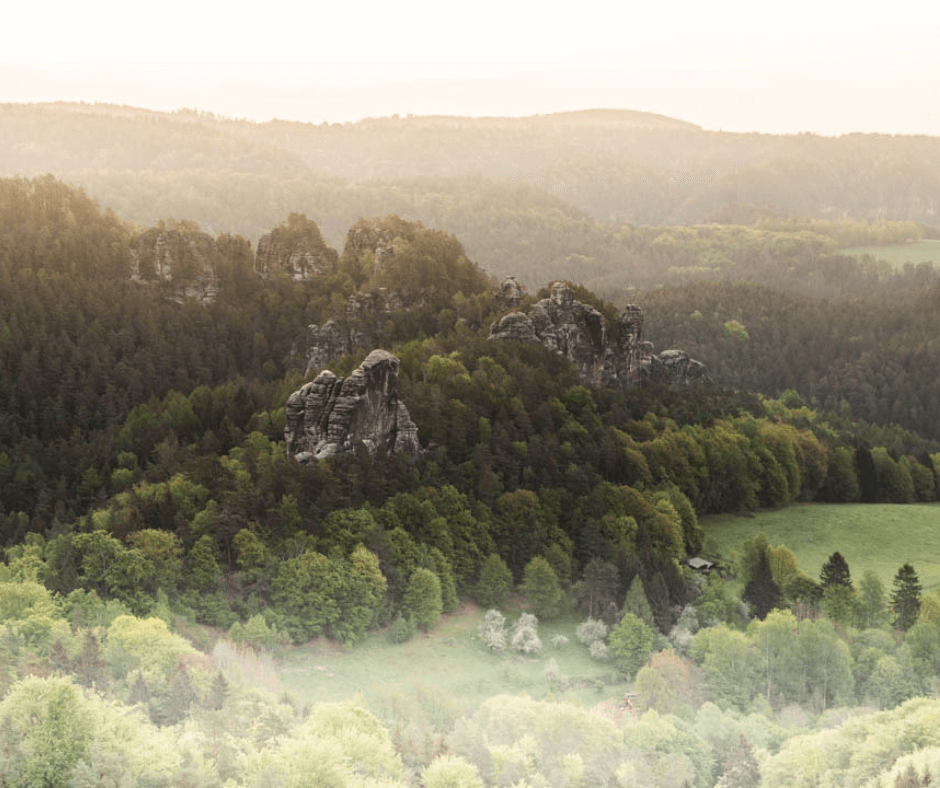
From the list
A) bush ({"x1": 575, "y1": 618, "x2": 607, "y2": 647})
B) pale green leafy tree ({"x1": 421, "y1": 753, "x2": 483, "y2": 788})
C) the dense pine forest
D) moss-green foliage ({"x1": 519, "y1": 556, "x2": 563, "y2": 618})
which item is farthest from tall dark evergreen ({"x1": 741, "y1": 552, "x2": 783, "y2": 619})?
pale green leafy tree ({"x1": 421, "y1": 753, "x2": 483, "y2": 788})

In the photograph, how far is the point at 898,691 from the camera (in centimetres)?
7775

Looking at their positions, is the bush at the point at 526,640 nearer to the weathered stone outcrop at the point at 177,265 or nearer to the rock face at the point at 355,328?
the rock face at the point at 355,328

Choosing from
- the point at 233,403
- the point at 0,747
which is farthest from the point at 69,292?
the point at 0,747

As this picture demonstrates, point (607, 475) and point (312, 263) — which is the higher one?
point (312, 263)

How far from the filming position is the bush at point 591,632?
8556 cm

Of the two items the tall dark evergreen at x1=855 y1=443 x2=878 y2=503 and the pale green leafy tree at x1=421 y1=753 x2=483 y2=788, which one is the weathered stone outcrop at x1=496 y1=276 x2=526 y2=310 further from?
the pale green leafy tree at x1=421 y1=753 x2=483 y2=788

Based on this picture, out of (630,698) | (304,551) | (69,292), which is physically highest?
(69,292)

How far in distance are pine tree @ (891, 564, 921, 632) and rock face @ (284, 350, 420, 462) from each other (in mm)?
45290

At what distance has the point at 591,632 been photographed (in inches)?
3388

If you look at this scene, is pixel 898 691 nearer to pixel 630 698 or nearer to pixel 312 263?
pixel 630 698

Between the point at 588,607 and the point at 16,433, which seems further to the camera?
the point at 16,433

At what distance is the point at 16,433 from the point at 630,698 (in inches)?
3498

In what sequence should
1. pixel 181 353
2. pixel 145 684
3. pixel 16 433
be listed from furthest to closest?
pixel 181 353 → pixel 16 433 → pixel 145 684

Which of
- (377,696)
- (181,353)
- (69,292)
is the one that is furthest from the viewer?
(69,292)
